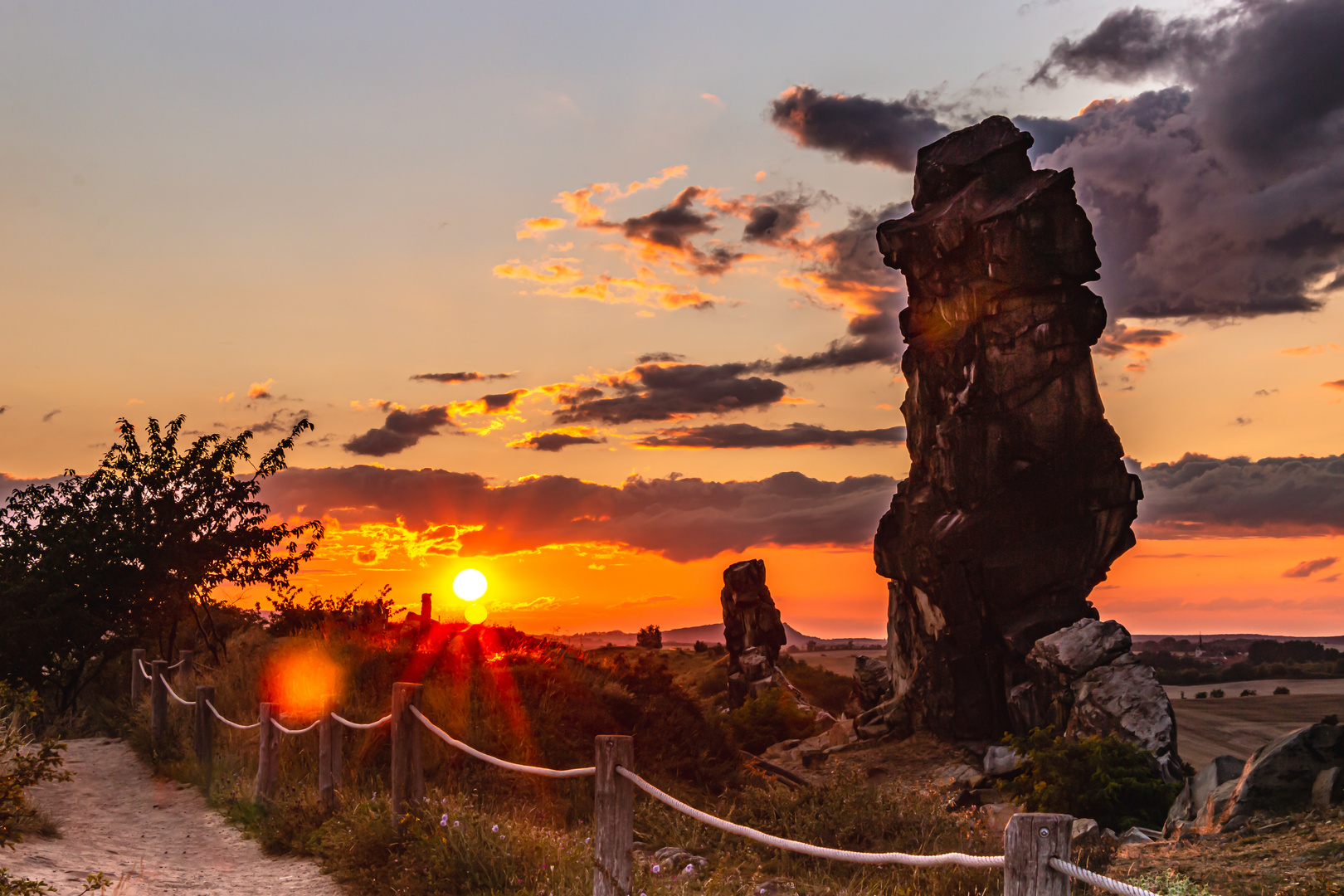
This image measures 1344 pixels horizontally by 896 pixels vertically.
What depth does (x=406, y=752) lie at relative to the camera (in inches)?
346

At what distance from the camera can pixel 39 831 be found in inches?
384

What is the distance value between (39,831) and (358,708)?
3.71m

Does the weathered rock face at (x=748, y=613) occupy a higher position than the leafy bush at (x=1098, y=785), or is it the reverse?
the weathered rock face at (x=748, y=613)

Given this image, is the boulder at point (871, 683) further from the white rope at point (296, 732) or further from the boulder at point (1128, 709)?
the white rope at point (296, 732)

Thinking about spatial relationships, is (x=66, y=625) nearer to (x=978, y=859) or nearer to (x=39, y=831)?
(x=39, y=831)

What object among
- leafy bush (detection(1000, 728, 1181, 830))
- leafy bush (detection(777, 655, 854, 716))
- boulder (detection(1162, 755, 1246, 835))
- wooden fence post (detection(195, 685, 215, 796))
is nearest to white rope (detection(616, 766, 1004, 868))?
boulder (detection(1162, 755, 1246, 835))

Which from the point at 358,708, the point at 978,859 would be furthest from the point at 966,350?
the point at 978,859

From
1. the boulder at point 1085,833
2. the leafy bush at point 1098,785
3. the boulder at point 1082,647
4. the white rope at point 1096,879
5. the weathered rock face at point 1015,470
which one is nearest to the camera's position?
the white rope at point 1096,879

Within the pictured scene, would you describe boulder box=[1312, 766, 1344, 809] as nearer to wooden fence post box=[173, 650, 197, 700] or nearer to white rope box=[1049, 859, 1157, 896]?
white rope box=[1049, 859, 1157, 896]

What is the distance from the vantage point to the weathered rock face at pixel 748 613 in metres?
42.6

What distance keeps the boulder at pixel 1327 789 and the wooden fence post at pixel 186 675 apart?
16233 millimetres

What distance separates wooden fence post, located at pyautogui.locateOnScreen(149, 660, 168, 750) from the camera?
1538 cm

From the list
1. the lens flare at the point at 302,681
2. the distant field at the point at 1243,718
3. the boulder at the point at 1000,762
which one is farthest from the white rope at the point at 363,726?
the distant field at the point at 1243,718

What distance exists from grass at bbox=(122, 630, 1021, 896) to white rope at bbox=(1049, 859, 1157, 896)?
11.7ft
